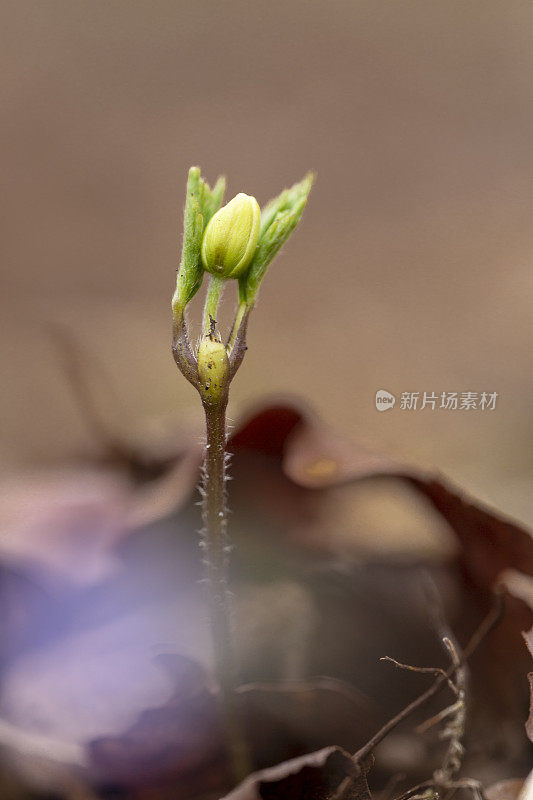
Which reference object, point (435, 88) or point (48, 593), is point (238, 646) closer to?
point (48, 593)

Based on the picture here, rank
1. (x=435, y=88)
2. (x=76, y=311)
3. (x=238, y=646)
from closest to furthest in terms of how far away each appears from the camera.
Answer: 1. (x=238, y=646)
2. (x=76, y=311)
3. (x=435, y=88)

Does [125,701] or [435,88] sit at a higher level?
[435,88]

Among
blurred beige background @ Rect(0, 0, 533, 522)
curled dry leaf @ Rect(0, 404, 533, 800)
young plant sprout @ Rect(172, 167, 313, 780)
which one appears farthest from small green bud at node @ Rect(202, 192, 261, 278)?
blurred beige background @ Rect(0, 0, 533, 522)

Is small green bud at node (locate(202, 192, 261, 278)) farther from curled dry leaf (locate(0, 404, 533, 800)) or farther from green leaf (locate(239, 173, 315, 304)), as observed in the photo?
curled dry leaf (locate(0, 404, 533, 800))

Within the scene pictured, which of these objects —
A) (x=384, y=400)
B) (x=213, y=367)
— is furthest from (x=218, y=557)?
(x=384, y=400)

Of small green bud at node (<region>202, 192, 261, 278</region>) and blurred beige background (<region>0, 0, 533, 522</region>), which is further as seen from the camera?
blurred beige background (<region>0, 0, 533, 522</region>)

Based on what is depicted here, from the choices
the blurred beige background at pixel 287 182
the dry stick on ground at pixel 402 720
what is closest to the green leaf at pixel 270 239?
the dry stick on ground at pixel 402 720

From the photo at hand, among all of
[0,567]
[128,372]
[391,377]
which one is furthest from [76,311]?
[0,567]

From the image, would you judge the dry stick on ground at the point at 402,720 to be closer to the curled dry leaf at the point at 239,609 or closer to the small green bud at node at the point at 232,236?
the curled dry leaf at the point at 239,609
